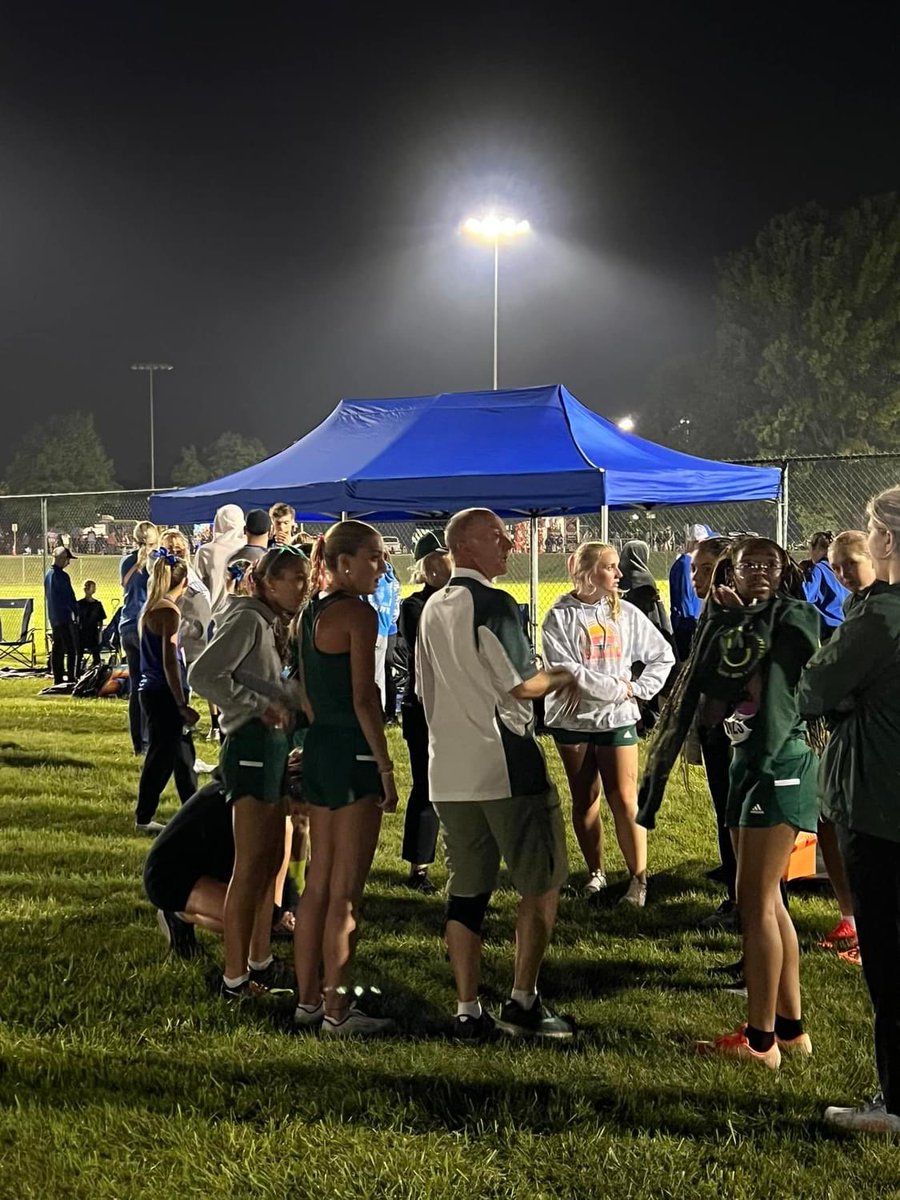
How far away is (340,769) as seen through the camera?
12.9ft

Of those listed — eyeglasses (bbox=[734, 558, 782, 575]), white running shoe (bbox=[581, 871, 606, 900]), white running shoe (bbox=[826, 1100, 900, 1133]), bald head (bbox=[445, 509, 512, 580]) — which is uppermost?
bald head (bbox=[445, 509, 512, 580])

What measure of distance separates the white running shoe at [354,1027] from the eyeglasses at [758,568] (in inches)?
81.7

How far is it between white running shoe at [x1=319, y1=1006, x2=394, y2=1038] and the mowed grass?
94 millimetres

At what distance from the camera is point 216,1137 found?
129 inches

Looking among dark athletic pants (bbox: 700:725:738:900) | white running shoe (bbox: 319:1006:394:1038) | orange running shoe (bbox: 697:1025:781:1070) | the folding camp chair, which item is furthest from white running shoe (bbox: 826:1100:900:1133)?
the folding camp chair

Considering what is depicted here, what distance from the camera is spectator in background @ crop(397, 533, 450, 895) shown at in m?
5.88

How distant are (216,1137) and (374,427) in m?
9.11

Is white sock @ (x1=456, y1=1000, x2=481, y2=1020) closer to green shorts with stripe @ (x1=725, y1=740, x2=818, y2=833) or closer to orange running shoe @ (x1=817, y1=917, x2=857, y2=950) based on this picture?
green shorts with stripe @ (x1=725, y1=740, x2=818, y2=833)


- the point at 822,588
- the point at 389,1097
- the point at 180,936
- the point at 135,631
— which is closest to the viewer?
the point at 389,1097

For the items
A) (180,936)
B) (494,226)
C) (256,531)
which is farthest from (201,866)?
(494,226)

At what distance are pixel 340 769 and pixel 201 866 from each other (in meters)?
1.05

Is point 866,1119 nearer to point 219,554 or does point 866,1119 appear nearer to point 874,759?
point 874,759

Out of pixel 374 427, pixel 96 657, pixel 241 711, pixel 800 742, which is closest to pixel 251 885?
pixel 241 711

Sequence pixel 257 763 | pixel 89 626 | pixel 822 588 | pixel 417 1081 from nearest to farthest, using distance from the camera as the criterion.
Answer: pixel 417 1081, pixel 257 763, pixel 822 588, pixel 89 626
